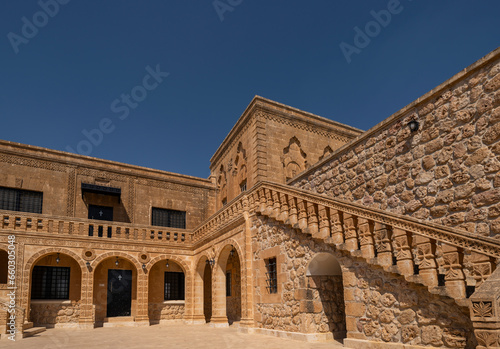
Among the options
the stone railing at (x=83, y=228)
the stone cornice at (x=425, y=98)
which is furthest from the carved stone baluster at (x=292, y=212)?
the stone railing at (x=83, y=228)

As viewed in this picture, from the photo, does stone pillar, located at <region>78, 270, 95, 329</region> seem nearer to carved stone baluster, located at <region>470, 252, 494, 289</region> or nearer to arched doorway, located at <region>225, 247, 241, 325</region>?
arched doorway, located at <region>225, 247, 241, 325</region>

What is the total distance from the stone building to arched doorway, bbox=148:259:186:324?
0.07 meters

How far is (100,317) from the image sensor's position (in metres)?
16.7

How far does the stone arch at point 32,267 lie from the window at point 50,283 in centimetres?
91

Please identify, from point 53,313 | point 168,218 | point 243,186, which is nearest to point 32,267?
point 53,313

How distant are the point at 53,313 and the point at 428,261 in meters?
14.9

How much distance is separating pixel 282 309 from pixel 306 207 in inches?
111

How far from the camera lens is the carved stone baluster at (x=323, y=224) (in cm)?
802

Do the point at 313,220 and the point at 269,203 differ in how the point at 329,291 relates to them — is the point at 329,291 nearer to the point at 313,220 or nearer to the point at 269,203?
the point at 313,220

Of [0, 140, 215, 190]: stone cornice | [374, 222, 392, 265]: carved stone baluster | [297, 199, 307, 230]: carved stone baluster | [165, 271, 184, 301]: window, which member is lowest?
[165, 271, 184, 301]: window

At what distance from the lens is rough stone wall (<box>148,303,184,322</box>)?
17.7 m

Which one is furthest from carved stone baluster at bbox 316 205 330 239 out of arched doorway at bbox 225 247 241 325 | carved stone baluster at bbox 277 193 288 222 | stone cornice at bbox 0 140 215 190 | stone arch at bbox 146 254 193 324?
stone cornice at bbox 0 140 215 190

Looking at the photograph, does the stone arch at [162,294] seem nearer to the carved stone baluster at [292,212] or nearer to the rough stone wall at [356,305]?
the rough stone wall at [356,305]

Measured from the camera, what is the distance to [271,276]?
35.7 feet
